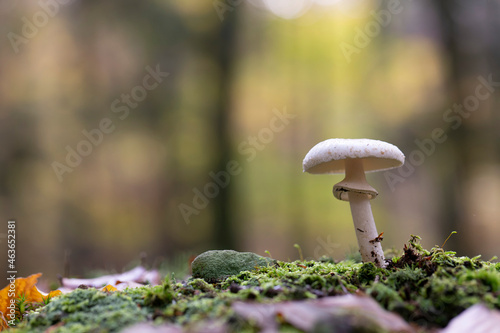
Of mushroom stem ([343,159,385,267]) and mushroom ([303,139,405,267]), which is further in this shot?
mushroom stem ([343,159,385,267])

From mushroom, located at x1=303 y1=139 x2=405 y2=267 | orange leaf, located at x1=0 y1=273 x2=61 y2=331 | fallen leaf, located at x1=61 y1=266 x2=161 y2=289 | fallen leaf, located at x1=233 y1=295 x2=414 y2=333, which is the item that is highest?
mushroom, located at x1=303 y1=139 x2=405 y2=267

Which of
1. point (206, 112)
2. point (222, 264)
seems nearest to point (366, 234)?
point (222, 264)

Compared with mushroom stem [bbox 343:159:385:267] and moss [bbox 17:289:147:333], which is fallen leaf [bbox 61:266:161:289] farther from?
mushroom stem [bbox 343:159:385:267]

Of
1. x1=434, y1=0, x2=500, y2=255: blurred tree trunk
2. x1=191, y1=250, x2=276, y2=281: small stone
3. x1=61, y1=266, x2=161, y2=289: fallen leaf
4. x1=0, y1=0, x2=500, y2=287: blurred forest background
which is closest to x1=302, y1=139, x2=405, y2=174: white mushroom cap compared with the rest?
x1=191, y1=250, x2=276, y2=281: small stone

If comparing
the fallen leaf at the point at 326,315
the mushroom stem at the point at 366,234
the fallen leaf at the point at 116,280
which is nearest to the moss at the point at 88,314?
the fallen leaf at the point at 326,315

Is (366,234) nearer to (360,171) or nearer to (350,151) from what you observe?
(360,171)

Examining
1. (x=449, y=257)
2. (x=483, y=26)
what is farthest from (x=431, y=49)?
(x=449, y=257)

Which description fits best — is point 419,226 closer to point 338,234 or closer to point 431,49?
point 338,234
